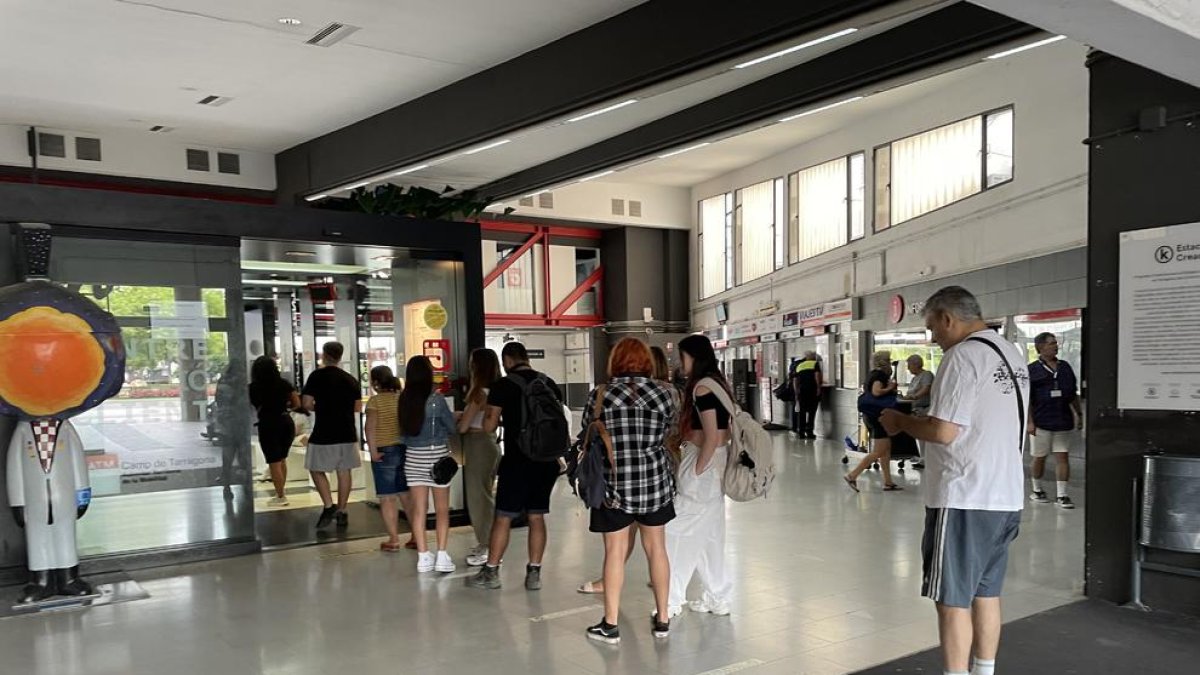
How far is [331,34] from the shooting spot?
5770 mm

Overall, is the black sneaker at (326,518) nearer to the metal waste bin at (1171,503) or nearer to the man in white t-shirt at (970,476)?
the man in white t-shirt at (970,476)

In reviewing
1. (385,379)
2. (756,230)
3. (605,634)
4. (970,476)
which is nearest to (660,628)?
(605,634)

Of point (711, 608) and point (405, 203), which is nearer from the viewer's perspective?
point (711, 608)

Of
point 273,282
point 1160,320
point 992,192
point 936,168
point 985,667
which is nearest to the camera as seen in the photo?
point 985,667

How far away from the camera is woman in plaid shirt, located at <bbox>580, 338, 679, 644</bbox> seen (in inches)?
169

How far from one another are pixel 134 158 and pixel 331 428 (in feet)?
10.7

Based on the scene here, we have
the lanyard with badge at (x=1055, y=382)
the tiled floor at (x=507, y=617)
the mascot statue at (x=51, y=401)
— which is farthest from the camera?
the lanyard with badge at (x=1055, y=382)

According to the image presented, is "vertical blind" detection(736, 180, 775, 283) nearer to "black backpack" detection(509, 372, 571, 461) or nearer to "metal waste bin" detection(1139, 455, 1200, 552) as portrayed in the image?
"black backpack" detection(509, 372, 571, 461)

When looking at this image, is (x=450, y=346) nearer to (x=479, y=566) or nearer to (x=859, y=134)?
(x=479, y=566)

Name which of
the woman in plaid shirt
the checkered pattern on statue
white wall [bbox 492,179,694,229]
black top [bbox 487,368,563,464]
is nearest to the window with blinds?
white wall [bbox 492,179,694,229]

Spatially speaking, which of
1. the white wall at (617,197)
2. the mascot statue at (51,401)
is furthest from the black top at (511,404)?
the white wall at (617,197)

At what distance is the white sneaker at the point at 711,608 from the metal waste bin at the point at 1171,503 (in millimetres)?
2198

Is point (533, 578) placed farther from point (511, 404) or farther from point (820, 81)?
point (820, 81)

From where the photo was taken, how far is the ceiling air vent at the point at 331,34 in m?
5.66
